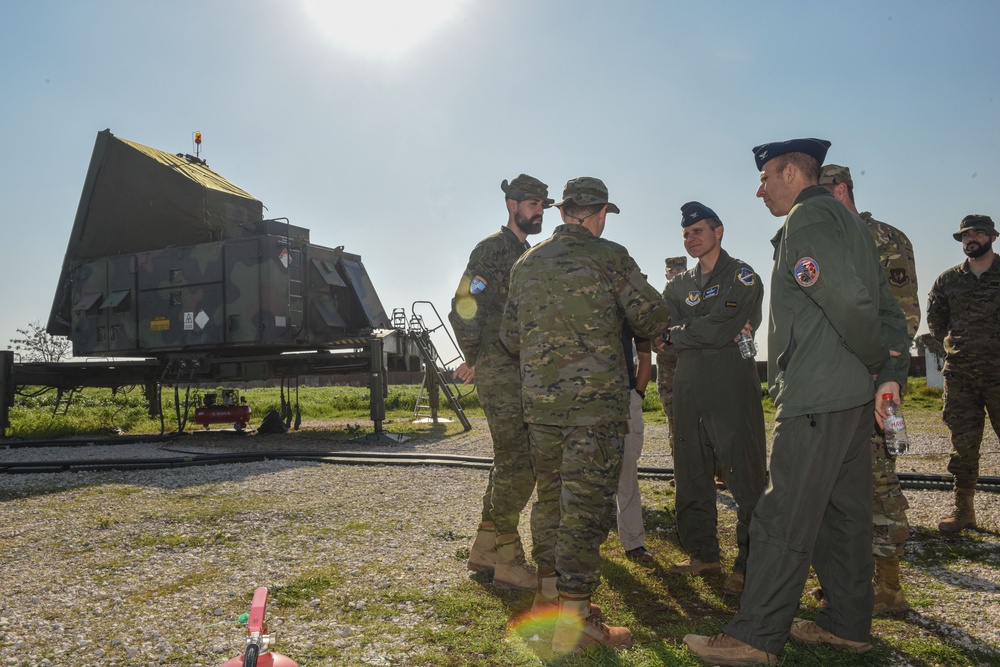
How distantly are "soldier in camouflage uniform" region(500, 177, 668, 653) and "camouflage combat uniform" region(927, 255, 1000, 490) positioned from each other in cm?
304

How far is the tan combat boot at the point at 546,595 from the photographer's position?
346 centimetres

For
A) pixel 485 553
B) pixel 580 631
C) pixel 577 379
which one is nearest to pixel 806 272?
pixel 577 379

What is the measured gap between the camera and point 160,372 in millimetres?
13656

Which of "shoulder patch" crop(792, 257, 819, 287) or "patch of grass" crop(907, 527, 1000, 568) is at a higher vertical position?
"shoulder patch" crop(792, 257, 819, 287)

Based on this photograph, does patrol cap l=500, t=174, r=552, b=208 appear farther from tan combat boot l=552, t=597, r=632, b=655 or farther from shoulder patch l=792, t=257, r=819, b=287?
tan combat boot l=552, t=597, r=632, b=655

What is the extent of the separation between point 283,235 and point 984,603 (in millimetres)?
11177

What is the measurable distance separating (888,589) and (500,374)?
2.16 m

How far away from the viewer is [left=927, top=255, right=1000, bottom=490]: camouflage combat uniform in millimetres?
5152

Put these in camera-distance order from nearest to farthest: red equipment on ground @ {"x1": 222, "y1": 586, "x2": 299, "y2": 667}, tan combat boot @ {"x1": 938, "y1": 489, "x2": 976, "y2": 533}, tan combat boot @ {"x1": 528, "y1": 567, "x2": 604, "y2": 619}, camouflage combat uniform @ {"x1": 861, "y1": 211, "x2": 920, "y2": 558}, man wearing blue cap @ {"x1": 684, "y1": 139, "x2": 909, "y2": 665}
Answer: red equipment on ground @ {"x1": 222, "y1": 586, "x2": 299, "y2": 667} → man wearing blue cap @ {"x1": 684, "y1": 139, "x2": 909, "y2": 665} → tan combat boot @ {"x1": 528, "y1": 567, "x2": 604, "y2": 619} → camouflage combat uniform @ {"x1": 861, "y1": 211, "x2": 920, "y2": 558} → tan combat boot @ {"x1": 938, "y1": 489, "x2": 976, "y2": 533}

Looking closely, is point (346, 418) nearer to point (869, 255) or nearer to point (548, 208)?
point (548, 208)

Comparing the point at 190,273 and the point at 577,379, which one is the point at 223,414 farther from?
the point at 577,379

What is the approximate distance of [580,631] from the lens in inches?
121

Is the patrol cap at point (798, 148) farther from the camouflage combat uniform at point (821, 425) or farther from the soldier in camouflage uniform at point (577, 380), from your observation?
the soldier in camouflage uniform at point (577, 380)

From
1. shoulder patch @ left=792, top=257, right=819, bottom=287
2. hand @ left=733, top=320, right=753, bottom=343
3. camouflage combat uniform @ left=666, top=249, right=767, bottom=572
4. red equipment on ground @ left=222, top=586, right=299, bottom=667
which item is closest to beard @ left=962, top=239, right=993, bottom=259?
camouflage combat uniform @ left=666, top=249, right=767, bottom=572
